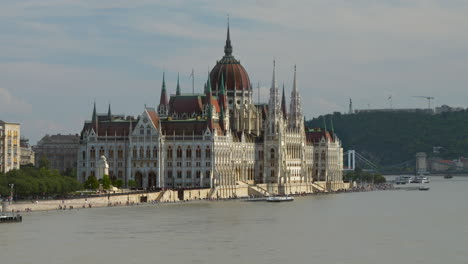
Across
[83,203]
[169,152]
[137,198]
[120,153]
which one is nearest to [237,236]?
[83,203]

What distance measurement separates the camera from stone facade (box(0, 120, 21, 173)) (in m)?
176

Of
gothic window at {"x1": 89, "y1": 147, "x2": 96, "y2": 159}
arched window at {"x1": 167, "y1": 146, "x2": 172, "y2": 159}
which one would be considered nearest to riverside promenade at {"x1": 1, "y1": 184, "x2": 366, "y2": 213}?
arched window at {"x1": 167, "y1": 146, "x2": 172, "y2": 159}

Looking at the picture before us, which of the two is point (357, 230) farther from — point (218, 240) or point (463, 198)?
point (463, 198)

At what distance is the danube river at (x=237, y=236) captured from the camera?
96375 mm

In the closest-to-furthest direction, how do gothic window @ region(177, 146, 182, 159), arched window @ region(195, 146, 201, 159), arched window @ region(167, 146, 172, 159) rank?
1. arched window @ region(195, 146, 201, 159)
2. gothic window @ region(177, 146, 182, 159)
3. arched window @ region(167, 146, 172, 159)

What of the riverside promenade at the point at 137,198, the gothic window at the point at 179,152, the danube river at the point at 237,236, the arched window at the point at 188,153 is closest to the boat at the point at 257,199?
the riverside promenade at the point at 137,198

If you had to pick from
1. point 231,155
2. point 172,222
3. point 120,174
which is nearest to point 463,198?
point 231,155

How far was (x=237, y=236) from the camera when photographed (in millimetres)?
112625

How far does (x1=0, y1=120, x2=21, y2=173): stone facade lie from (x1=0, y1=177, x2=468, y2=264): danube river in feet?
101

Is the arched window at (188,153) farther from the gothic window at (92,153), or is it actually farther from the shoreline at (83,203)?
the gothic window at (92,153)

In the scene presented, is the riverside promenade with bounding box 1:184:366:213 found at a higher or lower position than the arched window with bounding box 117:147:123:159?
lower

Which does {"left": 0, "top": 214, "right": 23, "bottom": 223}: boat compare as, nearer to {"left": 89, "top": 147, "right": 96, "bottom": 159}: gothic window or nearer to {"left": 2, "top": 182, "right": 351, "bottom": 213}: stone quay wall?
{"left": 2, "top": 182, "right": 351, "bottom": 213}: stone quay wall

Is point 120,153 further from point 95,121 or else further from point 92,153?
point 95,121

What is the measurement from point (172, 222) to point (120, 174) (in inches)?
2608
